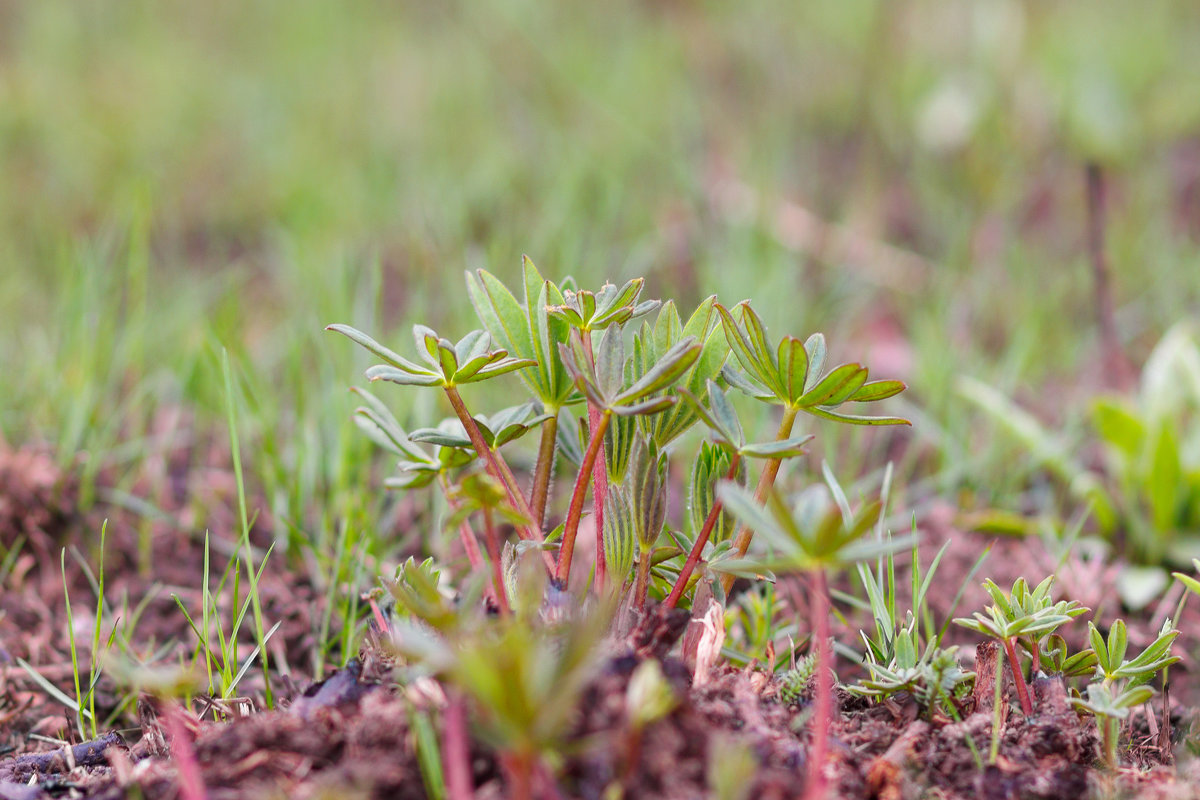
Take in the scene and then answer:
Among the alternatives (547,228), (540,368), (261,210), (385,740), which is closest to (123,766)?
(385,740)

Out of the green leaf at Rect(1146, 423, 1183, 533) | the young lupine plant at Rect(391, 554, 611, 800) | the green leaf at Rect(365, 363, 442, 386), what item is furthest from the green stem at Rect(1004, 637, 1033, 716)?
the green leaf at Rect(1146, 423, 1183, 533)

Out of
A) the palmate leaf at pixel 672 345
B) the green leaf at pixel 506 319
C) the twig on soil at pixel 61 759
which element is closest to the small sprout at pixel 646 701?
the palmate leaf at pixel 672 345

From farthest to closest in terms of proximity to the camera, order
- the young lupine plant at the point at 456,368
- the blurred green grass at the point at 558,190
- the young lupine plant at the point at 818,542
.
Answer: the blurred green grass at the point at 558,190, the young lupine plant at the point at 456,368, the young lupine plant at the point at 818,542

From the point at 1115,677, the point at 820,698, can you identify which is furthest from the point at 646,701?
the point at 1115,677

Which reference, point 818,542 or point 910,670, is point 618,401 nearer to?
point 818,542

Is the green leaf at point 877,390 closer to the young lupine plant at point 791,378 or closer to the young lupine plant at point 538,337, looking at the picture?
the young lupine plant at point 791,378

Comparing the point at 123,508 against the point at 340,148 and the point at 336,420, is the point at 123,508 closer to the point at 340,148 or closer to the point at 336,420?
the point at 336,420
